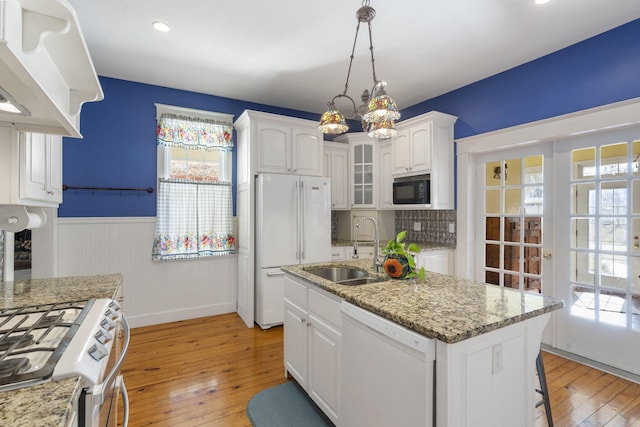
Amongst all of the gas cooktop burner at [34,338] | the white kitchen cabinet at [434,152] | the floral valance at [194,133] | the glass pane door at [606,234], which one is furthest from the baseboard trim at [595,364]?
the floral valance at [194,133]

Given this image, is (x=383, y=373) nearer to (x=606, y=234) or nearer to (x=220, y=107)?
(x=606, y=234)

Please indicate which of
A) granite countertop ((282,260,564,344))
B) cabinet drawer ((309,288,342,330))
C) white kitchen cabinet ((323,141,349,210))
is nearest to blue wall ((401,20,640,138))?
white kitchen cabinet ((323,141,349,210))

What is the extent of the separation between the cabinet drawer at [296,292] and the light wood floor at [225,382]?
2.35 feet

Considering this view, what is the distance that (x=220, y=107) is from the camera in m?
3.87

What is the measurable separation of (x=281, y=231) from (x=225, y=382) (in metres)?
1.58

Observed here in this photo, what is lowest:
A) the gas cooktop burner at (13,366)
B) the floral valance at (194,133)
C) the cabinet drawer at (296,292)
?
the cabinet drawer at (296,292)

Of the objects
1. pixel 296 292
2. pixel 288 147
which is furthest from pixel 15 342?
pixel 288 147

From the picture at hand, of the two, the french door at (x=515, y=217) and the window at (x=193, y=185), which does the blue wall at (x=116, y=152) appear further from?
the french door at (x=515, y=217)

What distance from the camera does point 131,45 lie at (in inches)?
105

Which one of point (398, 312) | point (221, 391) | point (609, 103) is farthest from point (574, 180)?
point (221, 391)

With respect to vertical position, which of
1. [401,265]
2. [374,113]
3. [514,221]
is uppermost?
[374,113]

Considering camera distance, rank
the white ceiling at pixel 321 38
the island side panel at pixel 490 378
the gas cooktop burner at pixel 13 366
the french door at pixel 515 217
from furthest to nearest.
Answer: the french door at pixel 515 217 → the white ceiling at pixel 321 38 → the island side panel at pixel 490 378 → the gas cooktop burner at pixel 13 366

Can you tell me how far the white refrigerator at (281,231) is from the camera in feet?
11.1

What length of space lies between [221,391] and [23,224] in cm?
165
